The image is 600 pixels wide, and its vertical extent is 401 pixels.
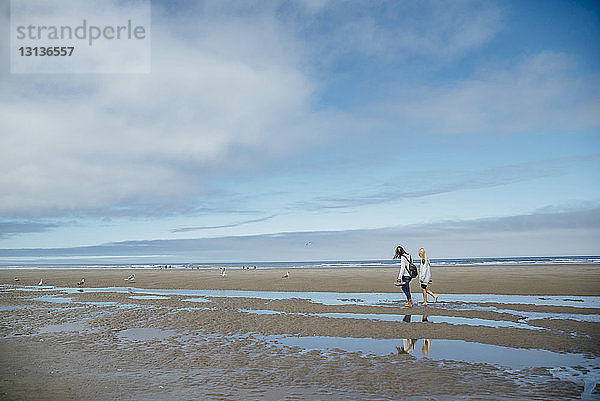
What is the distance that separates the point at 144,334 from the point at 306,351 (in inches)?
244

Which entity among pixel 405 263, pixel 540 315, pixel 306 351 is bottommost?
pixel 540 315

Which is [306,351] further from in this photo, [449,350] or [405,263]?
A: [405,263]

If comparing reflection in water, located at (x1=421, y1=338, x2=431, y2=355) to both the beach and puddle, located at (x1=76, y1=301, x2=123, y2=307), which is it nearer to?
the beach

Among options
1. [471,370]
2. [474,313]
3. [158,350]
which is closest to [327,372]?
[471,370]

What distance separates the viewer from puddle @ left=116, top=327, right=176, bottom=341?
13.9 metres

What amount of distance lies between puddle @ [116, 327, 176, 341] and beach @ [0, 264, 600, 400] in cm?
4

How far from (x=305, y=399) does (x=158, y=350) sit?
5892mm

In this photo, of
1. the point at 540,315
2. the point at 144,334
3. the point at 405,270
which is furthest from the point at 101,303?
the point at 540,315

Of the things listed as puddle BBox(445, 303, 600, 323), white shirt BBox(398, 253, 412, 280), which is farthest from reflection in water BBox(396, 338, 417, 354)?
white shirt BBox(398, 253, 412, 280)

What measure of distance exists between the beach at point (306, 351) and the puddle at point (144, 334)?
0.12ft

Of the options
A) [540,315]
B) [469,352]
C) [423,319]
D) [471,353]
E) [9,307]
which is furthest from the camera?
[9,307]

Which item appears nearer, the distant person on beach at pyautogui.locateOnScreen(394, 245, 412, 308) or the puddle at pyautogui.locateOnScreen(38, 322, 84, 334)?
the puddle at pyautogui.locateOnScreen(38, 322, 84, 334)

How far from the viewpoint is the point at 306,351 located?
38.1ft

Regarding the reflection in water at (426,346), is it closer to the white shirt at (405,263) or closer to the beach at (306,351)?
the beach at (306,351)
